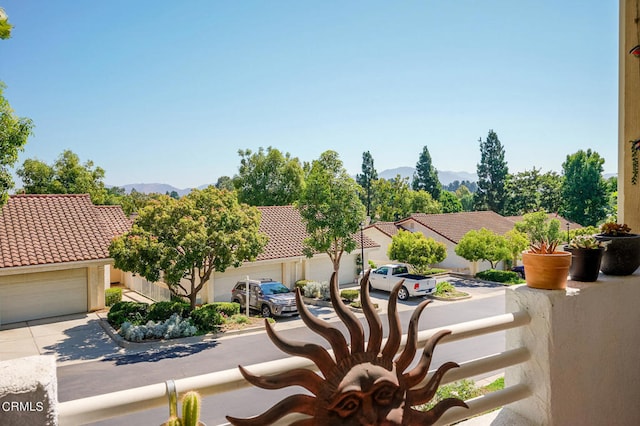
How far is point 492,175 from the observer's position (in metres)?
38.7

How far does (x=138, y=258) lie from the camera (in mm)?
10391

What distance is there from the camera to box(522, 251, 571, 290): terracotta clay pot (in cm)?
167

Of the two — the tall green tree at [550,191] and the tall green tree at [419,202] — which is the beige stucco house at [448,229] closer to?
the tall green tree at [550,191]

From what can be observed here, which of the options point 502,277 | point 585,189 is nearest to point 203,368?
point 502,277

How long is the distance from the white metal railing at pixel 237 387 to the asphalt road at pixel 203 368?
5118 millimetres

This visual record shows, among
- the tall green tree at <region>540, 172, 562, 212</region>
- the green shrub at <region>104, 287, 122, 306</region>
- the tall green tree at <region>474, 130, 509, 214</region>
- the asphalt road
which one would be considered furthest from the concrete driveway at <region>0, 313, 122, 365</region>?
the tall green tree at <region>540, 172, 562, 212</region>

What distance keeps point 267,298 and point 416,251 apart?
741 cm

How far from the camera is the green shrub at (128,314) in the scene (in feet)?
35.8

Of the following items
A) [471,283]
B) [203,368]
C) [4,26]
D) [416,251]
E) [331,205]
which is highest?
[4,26]

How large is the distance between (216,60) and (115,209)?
16597mm

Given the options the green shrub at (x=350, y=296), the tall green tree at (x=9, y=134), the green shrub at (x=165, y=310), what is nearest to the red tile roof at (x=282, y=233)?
the green shrub at (x=350, y=296)

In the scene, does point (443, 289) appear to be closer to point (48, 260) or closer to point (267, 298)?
point (267, 298)

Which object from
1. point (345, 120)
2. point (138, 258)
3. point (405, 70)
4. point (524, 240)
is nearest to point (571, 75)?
point (524, 240)

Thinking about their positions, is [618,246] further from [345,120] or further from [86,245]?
[345,120]
